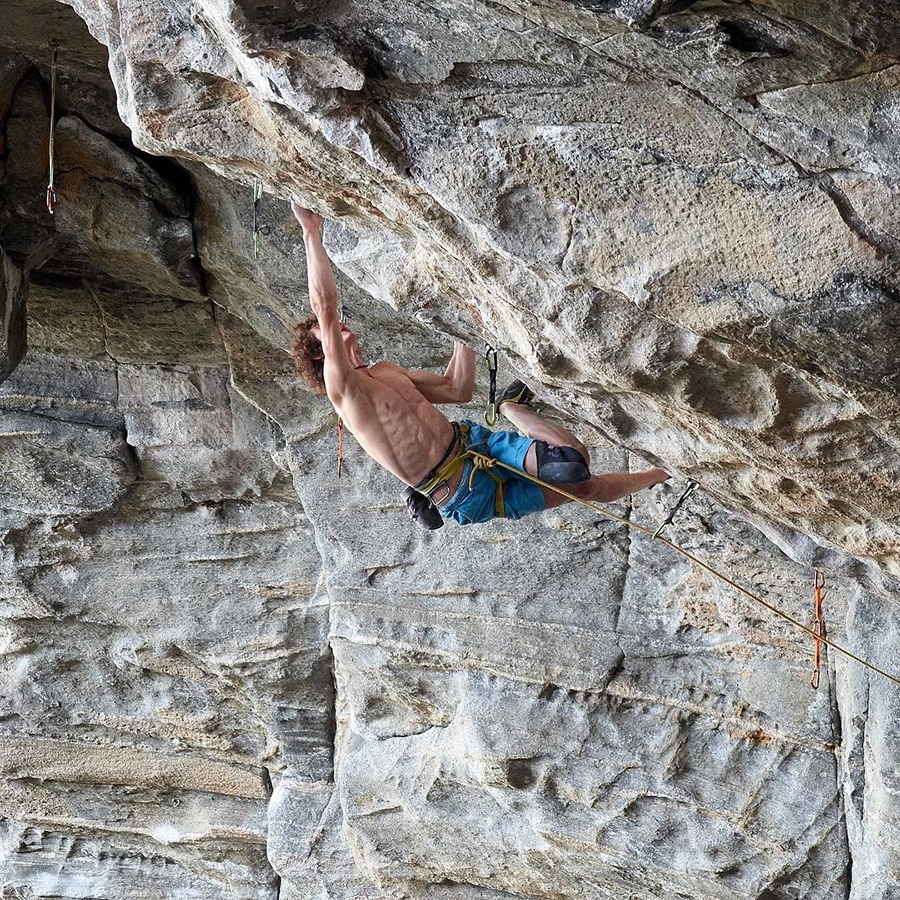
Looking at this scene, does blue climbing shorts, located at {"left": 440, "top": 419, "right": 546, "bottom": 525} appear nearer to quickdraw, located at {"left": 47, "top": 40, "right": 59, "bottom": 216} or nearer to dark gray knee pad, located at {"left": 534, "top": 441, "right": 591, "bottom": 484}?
dark gray knee pad, located at {"left": 534, "top": 441, "right": 591, "bottom": 484}

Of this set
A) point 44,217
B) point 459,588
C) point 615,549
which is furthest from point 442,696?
point 44,217

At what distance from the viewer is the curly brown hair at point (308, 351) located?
3617mm

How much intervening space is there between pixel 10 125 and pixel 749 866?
4210mm

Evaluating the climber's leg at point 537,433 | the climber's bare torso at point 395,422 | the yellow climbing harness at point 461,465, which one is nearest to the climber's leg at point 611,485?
the climber's leg at point 537,433

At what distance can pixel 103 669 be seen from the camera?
6.32 meters

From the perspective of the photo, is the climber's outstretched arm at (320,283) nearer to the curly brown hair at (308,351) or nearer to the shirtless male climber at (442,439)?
the shirtless male climber at (442,439)

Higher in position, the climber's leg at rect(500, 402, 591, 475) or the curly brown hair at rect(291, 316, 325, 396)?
the curly brown hair at rect(291, 316, 325, 396)

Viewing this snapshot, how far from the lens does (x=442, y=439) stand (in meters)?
3.78

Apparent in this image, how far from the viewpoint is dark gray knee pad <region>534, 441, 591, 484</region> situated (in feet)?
11.9

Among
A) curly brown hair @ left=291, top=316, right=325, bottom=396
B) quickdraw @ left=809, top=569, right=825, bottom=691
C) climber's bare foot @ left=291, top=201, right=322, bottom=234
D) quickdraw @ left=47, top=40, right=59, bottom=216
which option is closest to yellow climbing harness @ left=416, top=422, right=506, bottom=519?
curly brown hair @ left=291, top=316, right=325, bottom=396

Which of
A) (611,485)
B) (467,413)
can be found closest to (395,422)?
(611,485)

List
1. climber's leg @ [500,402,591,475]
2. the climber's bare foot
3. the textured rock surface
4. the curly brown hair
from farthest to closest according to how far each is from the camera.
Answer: climber's leg @ [500,402,591,475] → the curly brown hair → the climber's bare foot → the textured rock surface

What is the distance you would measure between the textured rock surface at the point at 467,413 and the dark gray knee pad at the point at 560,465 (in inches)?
15.0

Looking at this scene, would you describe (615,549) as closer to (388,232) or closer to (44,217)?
(388,232)
